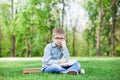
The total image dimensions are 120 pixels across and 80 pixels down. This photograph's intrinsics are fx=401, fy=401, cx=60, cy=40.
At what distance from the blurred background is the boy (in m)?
25.3

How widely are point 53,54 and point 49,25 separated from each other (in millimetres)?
28402

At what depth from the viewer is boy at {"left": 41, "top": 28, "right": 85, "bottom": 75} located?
22.6ft

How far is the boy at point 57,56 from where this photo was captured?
6.89 metres

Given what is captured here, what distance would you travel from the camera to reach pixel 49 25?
117 feet

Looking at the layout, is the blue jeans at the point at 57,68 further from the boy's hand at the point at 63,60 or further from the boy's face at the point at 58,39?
the boy's face at the point at 58,39

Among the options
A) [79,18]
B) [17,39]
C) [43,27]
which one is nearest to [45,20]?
[43,27]

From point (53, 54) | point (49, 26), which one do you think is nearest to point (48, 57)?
point (53, 54)

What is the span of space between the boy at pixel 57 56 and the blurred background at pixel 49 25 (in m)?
25.3

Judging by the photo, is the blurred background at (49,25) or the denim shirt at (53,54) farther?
the blurred background at (49,25)

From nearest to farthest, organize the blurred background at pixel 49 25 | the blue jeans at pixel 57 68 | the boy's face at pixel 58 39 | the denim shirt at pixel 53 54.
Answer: the boy's face at pixel 58 39, the blue jeans at pixel 57 68, the denim shirt at pixel 53 54, the blurred background at pixel 49 25

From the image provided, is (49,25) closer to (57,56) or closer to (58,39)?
(57,56)

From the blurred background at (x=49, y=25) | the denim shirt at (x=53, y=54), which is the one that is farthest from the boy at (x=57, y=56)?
the blurred background at (x=49, y=25)

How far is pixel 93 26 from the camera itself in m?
38.1

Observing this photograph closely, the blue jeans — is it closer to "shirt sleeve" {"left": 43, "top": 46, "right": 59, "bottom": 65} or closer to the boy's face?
"shirt sleeve" {"left": 43, "top": 46, "right": 59, "bottom": 65}
